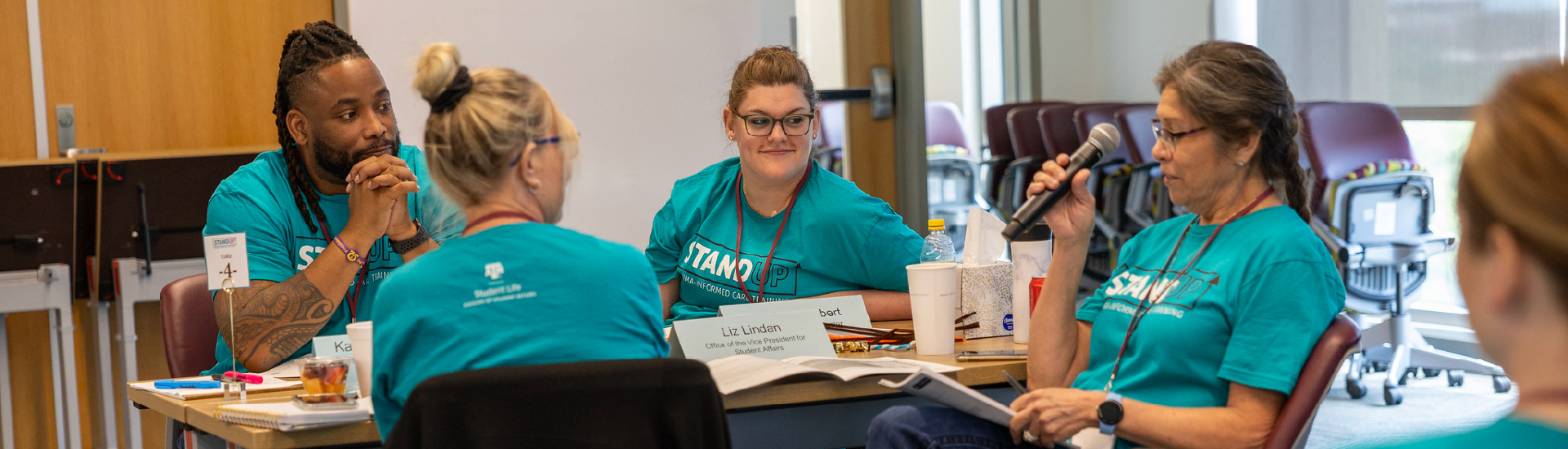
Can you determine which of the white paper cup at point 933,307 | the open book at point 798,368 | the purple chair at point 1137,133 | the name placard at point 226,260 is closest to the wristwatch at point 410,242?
the name placard at point 226,260

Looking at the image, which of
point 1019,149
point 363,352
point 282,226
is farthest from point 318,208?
point 1019,149

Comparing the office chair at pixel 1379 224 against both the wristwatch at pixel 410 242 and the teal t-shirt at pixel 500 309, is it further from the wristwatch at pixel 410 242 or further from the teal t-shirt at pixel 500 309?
the teal t-shirt at pixel 500 309

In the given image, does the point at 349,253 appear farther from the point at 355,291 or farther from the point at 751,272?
the point at 751,272

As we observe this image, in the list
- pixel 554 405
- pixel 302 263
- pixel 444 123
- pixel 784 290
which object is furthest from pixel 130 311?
pixel 554 405

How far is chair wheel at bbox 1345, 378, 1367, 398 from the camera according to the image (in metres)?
4.34

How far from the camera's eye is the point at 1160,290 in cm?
174

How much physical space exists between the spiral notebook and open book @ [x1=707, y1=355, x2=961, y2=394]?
47 cm

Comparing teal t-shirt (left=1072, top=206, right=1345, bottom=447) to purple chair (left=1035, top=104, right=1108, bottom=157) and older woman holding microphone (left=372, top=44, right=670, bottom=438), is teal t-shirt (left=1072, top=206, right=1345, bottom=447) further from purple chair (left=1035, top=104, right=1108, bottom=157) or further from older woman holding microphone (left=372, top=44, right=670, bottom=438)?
purple chair (left=1035, top=104, right=1108, bottom=157)

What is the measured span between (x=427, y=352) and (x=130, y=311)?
2694 millimetres

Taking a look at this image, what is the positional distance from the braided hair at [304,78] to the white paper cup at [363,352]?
1.93 feet

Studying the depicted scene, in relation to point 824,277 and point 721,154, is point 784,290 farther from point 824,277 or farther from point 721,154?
point 721,154

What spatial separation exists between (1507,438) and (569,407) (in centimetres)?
86

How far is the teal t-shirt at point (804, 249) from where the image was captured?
2.29 metres

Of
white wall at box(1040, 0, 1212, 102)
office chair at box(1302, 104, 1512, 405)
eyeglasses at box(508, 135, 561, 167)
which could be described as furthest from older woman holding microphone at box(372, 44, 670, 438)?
white wall at box(1040, 0, 1212, 102)
